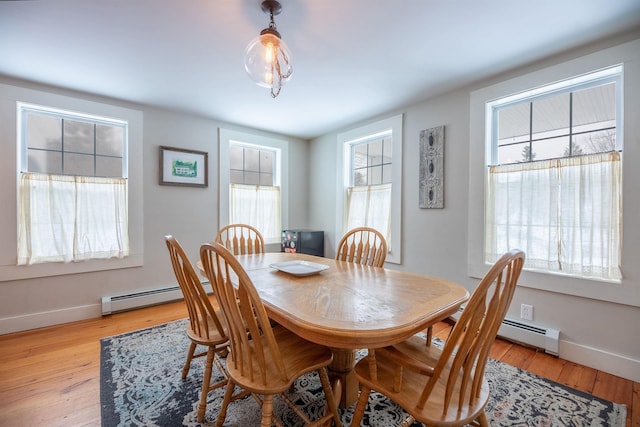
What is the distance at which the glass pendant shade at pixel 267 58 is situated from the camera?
1.55 m

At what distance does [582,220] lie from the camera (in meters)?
1.99

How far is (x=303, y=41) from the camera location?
1.89m

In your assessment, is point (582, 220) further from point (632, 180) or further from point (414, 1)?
point (414, 1)

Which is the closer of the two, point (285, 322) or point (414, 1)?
point (285, 322)

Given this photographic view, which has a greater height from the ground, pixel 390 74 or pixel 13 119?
pixel 390 74

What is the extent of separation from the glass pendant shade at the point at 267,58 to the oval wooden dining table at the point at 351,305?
4.05 feet

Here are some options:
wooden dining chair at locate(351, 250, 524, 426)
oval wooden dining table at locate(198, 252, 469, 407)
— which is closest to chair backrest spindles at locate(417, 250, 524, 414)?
wooden dining chair at locate(351, 250, 524, 426)

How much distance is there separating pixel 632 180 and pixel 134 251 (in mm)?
4338

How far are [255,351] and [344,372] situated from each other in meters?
0.67

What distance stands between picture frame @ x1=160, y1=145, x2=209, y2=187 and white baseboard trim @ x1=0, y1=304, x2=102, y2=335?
4.92 ft

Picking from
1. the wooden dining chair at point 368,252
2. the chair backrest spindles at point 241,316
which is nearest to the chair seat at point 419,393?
the chair backrest spindles at point 241,316

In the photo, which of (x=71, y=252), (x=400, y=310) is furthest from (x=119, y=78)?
(x=400, y=310)

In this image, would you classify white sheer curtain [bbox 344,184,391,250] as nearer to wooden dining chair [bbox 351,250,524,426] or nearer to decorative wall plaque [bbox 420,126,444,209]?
decorative wall plaque [bbox 420,126,444,209]

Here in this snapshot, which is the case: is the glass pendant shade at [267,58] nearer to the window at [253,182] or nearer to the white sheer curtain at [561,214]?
the white sheer curtain at [561,214]
